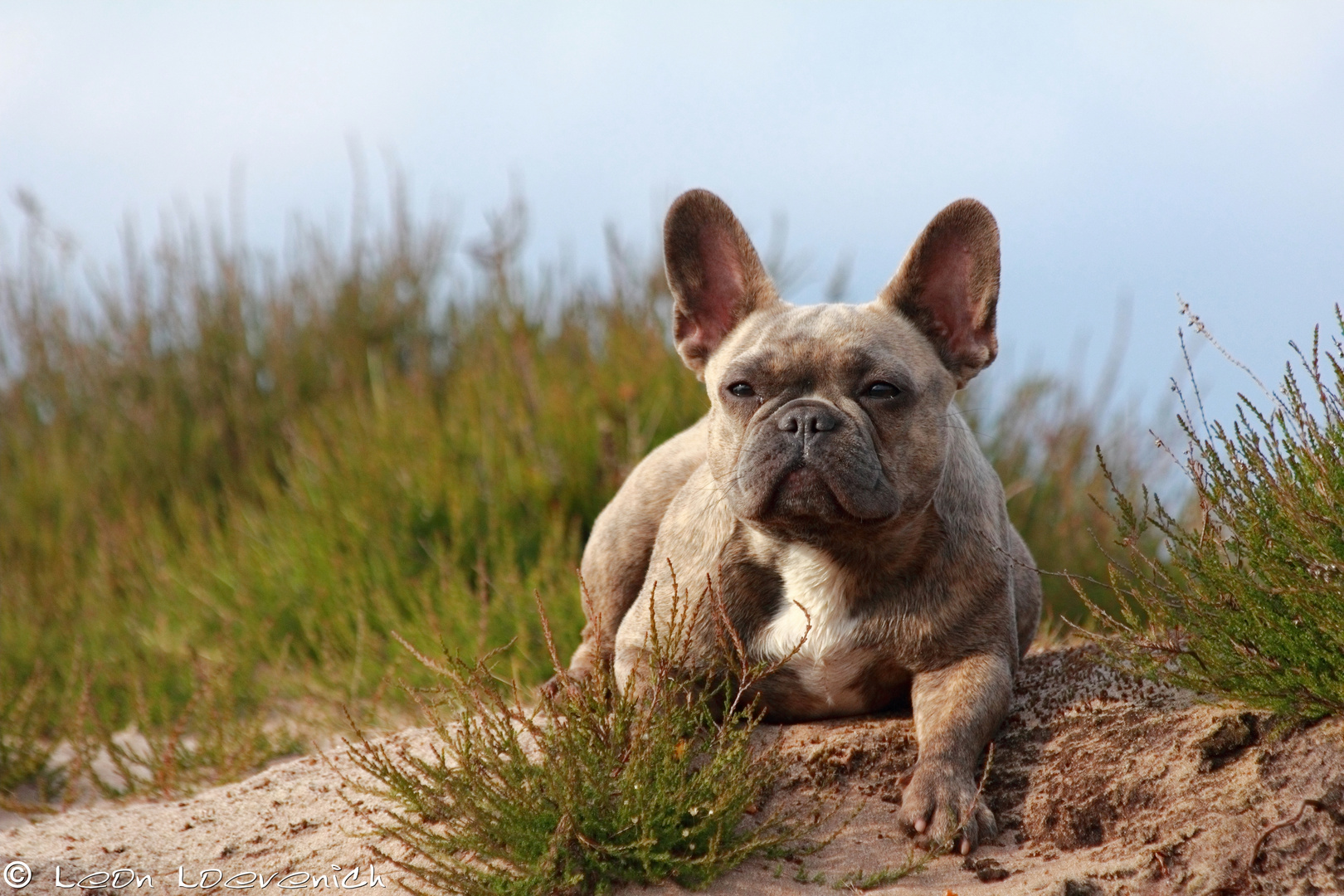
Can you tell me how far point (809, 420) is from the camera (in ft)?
13.6

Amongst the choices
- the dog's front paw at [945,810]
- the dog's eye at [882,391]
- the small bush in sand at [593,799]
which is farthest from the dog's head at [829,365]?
the dog's front paw at [945,810]

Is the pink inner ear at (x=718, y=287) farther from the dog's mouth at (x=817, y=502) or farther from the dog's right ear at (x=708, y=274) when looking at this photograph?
the dog's mouth at (x=817, y=502)

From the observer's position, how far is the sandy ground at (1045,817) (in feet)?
12.6

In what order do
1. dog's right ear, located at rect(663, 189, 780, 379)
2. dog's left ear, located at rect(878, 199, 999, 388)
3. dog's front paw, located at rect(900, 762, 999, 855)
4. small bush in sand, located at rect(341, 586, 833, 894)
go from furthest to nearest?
dog's right ear, located at rect(663, 189, 780, 379)
dog's left ear, located at rect(878, 199, 999, 388)
dog's front paw, located at rect(900, 762, 999, 855)
small bush in sand, located at rect(341, 586, 833, 894)

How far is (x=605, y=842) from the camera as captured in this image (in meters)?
3.85

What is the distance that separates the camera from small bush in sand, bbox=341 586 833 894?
12.5ft

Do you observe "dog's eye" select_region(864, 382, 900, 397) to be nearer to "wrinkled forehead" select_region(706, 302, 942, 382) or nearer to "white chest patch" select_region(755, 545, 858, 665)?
"wrinkled forehead" select_region(706, 302, 942, 382)

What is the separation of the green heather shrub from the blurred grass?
8.08 ft

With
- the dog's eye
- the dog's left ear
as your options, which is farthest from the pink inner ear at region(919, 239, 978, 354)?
the dog's eye

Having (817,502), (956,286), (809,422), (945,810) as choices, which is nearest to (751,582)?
(817,502)

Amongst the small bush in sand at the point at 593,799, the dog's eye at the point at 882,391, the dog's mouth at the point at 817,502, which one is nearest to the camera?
the small bush in sand at the point at 593,799

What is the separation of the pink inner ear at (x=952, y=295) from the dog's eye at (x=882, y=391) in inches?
21.6

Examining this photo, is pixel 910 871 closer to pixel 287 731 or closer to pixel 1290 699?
pixel 1290 699

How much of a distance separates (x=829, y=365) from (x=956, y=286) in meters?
0.70
